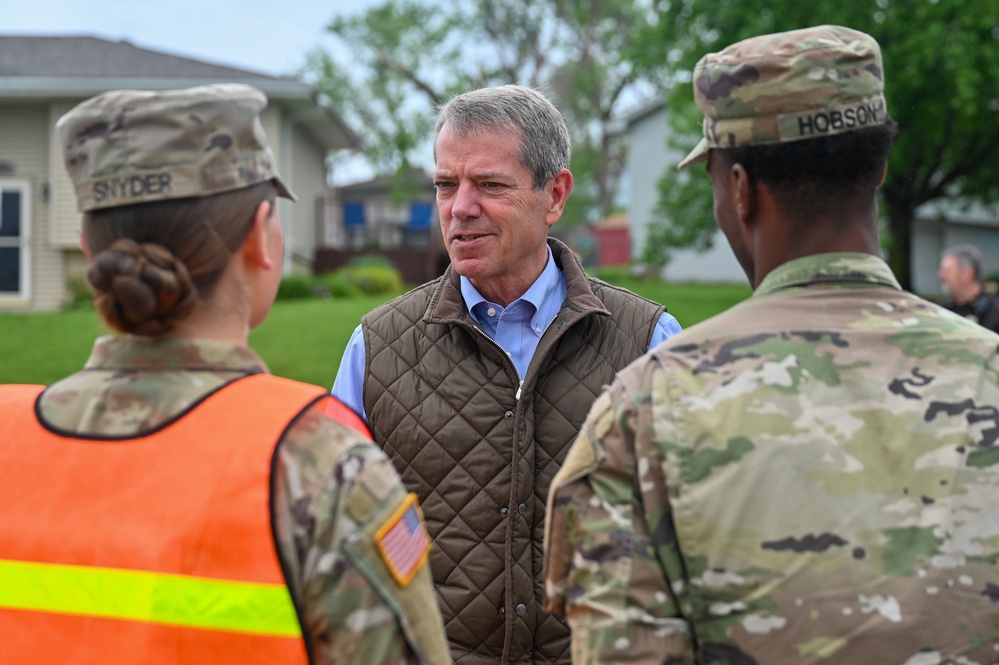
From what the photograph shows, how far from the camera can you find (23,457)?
1.85 meters

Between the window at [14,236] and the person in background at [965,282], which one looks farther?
the window at [14,236]

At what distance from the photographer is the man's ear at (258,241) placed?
1.93 meters

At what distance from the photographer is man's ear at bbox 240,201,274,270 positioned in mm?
1935

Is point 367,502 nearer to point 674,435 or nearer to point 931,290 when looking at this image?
point 674,435

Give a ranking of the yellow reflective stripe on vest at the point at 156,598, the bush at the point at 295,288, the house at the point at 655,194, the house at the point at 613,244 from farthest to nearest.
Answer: the house at the point at 613,244 < the house at the point at 655,194 < the bush at the point at 295,288 < the yellow reflective stripe on vest at the point at 156,598

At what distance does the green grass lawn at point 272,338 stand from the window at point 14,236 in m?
1.91

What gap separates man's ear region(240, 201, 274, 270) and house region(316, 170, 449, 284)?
21.8 metres

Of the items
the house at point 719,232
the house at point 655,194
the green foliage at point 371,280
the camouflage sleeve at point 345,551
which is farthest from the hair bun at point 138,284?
the house at point 655,194

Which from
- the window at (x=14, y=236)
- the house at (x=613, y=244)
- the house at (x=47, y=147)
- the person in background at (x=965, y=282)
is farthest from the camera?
the house at (x=613, y=244)

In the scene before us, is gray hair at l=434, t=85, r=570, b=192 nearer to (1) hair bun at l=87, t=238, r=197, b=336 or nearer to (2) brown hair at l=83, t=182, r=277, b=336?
(2) brown hair at l=83, t=182, r=277, b=336

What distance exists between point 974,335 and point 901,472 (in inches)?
12.3

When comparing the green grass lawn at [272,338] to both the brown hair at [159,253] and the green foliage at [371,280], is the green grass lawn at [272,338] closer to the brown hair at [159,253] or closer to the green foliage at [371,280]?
the green foliage at [371,280]

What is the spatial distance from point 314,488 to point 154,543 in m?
0.27

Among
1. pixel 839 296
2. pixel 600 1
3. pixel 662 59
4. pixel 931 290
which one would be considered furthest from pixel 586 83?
pixel 839 296
